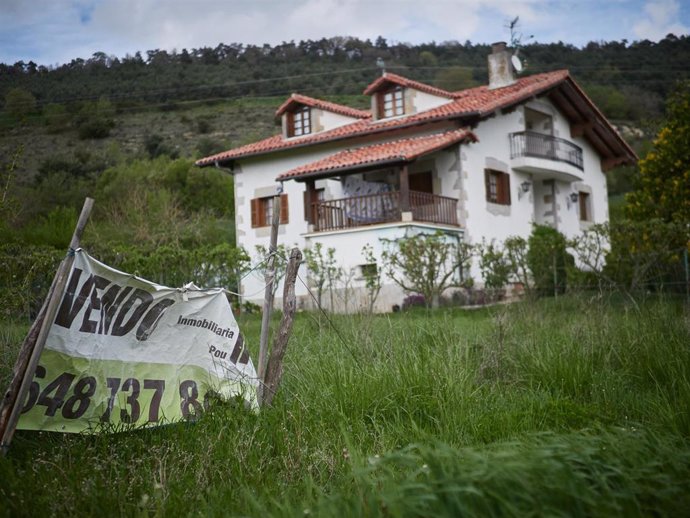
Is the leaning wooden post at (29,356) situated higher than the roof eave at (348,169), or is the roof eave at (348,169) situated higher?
the roof eave at (348,169)

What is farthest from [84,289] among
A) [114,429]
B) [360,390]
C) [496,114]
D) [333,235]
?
[496,114]

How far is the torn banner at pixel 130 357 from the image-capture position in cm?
478

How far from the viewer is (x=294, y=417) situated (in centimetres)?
534

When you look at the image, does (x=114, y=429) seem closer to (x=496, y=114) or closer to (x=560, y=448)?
(x=560, y=448)

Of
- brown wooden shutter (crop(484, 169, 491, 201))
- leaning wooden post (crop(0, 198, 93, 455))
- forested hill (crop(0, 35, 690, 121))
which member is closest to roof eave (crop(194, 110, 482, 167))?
brown wooden shutter (crop(484, 169, 491, 201))

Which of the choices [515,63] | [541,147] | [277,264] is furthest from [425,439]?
[515,63]

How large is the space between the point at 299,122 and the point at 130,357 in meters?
22.0

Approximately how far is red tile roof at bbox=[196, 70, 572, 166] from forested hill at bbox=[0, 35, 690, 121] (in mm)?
24190

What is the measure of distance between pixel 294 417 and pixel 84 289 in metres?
1.72

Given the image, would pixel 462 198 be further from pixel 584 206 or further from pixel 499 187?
pixel 584 206

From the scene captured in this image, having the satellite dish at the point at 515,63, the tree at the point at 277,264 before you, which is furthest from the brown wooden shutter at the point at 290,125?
the satellite dish at the point at 515,63

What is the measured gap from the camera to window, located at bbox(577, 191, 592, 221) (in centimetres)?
2817

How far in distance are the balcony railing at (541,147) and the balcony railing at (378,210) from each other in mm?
3654

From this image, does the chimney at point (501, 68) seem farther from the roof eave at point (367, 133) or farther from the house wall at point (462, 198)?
the roof eave at point (367, 133)
